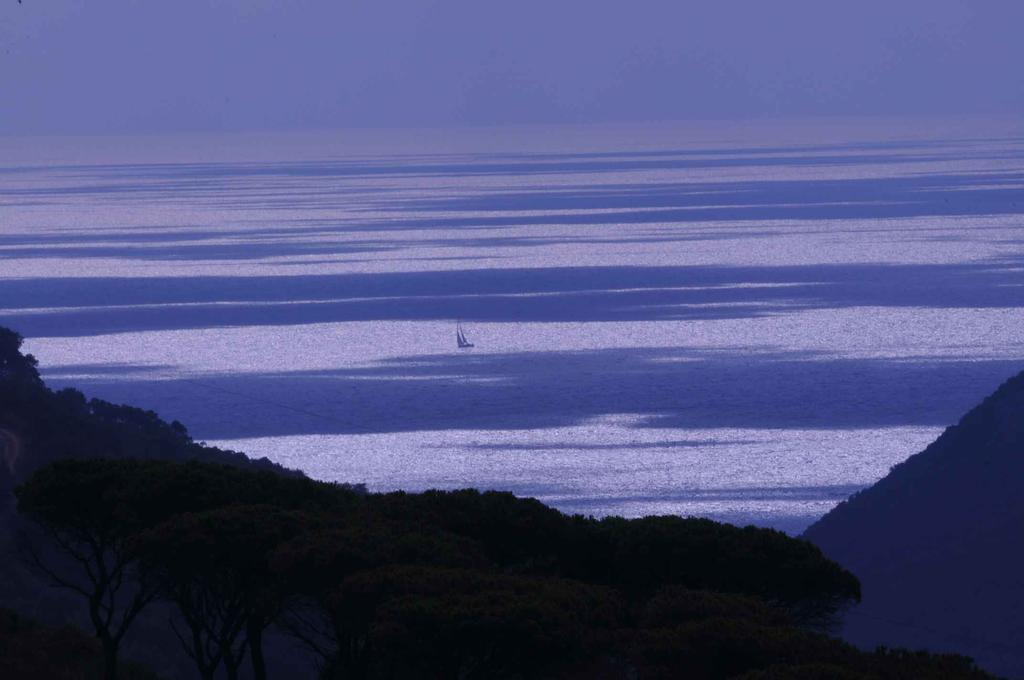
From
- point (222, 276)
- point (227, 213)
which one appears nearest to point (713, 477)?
point (222, 276)

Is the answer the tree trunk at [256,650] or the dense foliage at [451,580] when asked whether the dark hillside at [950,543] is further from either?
the tree trunk at [256,650]

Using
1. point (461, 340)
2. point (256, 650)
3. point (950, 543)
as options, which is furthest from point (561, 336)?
point (256, 650)

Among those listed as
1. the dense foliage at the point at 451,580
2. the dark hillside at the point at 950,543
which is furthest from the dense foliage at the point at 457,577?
the dark hillside at the point at 950,543

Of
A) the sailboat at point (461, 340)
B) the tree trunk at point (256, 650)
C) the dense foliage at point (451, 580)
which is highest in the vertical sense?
the sailboat at point (461, 340)

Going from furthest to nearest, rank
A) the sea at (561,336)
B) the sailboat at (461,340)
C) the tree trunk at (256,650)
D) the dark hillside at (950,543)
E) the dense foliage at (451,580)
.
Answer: the sailboat at (461,340) → the sea at (561,336) → the dark hillside at (950,543) → the tree trunk at (256,650) → the dense foliage at (451,580)

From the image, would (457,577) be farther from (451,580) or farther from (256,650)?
(256,650)

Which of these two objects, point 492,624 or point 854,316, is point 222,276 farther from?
Result: point 492,624

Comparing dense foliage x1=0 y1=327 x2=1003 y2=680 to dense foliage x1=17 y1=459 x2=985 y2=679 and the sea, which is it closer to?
dense foliage x1=17 y1=459 x2=985 y2=679
